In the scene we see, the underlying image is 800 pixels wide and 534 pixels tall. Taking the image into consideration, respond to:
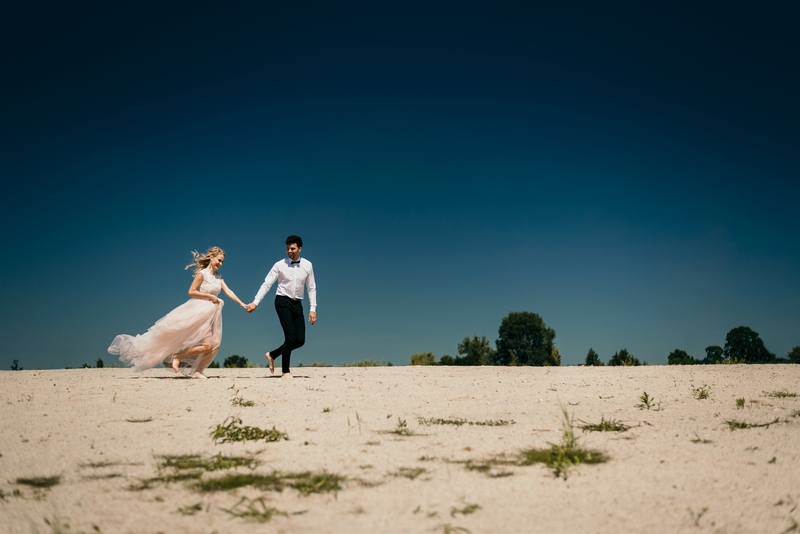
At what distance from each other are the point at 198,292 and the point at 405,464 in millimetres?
8276

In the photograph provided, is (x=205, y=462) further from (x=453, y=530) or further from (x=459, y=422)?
(x=459, y=422)

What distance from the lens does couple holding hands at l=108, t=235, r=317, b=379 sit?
10656mm

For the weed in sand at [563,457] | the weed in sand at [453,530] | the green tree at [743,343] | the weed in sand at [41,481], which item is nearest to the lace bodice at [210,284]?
the weed in sand at [41,481]

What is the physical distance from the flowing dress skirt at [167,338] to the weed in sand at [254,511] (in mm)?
8204

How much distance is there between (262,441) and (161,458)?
803mm

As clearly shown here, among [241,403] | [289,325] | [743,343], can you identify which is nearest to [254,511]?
[241,403]

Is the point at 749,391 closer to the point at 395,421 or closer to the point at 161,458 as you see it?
the point at 395,421

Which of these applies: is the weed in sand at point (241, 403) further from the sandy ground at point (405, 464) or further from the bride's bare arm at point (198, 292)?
the bride's bare arm at point (198, 292)

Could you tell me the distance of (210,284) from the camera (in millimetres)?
11227

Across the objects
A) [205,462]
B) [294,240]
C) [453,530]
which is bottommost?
[453,530]

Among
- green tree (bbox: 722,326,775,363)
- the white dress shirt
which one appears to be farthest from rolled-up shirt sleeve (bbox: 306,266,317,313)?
green tree (bbox: 722,326,775,363)

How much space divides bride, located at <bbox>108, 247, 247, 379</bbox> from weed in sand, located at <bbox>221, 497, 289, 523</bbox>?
26.6 ft

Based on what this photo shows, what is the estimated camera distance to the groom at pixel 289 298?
11.0 m

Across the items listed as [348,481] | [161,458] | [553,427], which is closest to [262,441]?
[161,458]
